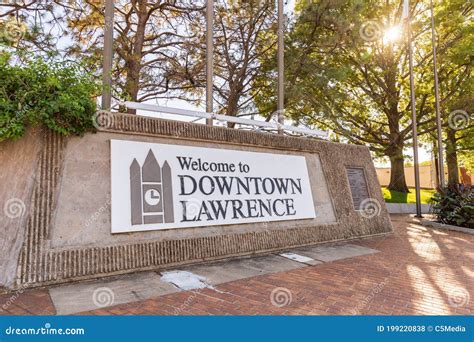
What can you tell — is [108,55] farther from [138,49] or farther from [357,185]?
[357,185]

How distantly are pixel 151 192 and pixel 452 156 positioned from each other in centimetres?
1948

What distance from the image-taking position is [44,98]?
410 centimetres

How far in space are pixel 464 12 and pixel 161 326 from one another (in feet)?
58.7

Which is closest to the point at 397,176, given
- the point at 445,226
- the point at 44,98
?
the point at 445,226

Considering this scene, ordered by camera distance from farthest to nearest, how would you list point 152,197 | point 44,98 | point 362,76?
point 362,76 → point 152,197 → point 44,98

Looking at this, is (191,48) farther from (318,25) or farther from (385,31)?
(385,31)

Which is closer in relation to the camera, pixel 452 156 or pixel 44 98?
pixel 44 98

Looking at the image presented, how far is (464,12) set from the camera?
14.6 metres

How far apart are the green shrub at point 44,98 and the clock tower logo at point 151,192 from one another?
0.96 metres

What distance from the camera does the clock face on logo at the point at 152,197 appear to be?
4.82m

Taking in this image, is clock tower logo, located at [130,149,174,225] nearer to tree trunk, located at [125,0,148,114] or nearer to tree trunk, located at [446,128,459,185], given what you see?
tree trunk, located at [125,0,148,114]

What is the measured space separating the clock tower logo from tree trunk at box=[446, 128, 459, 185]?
55.2ft

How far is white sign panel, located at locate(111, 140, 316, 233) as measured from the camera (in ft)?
15.4

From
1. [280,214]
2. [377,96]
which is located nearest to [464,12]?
[377,96]
